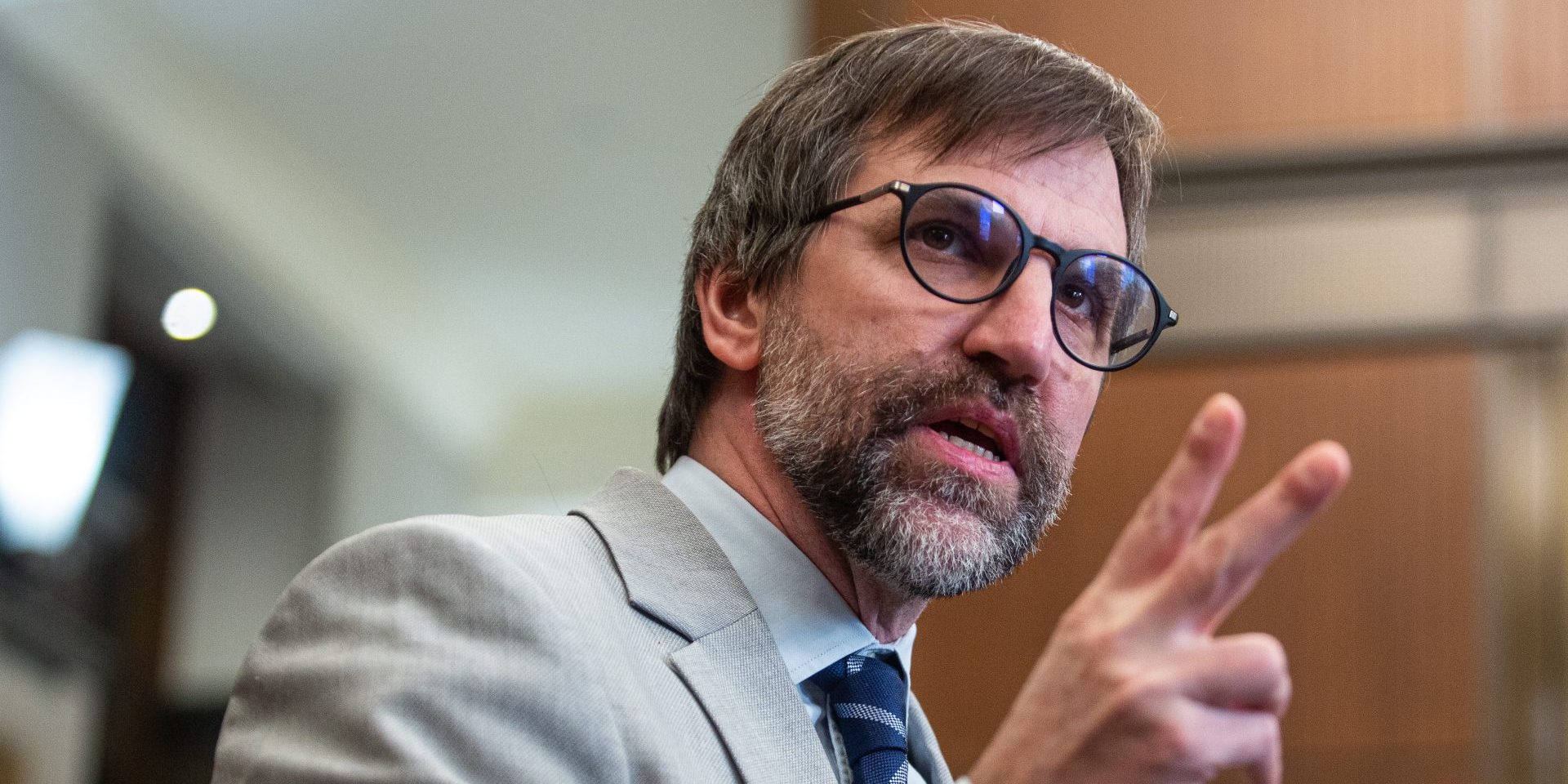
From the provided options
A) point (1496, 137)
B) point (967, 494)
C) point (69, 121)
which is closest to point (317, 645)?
point (967, 494)

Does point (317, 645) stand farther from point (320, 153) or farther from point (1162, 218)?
point (320, 153)

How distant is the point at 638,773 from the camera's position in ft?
3.67

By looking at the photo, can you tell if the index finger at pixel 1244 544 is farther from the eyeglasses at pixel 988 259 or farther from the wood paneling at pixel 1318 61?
the wood paneling at pixel 1318 61

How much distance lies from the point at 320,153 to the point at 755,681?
421cm

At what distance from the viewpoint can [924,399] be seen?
54.8 inches

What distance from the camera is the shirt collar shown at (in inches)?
52.4

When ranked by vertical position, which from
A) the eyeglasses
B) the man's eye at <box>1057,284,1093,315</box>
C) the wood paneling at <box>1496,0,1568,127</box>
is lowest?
the man's eye at <box>1057,284,1093,315</box>

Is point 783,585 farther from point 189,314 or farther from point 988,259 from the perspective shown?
point 189,314

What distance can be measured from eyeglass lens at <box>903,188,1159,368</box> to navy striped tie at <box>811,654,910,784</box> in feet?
1.08

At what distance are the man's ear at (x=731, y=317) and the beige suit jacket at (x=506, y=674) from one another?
1.05ft

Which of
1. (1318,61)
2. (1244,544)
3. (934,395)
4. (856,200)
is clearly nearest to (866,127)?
(856,200)

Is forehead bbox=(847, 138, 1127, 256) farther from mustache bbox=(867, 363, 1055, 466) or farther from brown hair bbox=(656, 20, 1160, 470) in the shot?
mustache bbox=(867, 363, 1055, 466)

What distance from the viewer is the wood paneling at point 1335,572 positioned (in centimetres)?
332

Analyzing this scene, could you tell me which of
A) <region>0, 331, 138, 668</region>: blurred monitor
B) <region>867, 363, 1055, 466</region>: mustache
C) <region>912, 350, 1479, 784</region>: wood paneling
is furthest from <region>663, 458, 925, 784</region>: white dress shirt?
<region>0, 331, 138, 668</region>: blurred monitor
